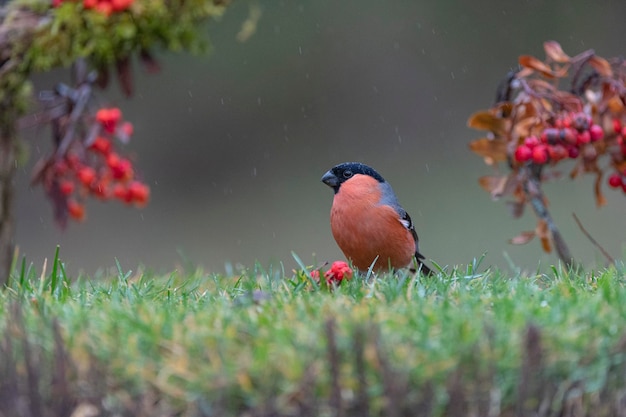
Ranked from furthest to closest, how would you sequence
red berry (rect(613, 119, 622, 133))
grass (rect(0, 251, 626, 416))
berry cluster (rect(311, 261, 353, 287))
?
red berry (rect(613, 119, 622, 133)) → berry cluster (rect(311, 261, 353, 287)) → grass (rect(0, 251, 626, 416))

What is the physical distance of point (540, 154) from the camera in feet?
13.3

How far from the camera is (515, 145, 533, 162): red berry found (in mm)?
4109

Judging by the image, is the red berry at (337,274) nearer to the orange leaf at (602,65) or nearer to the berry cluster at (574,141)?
the berry cluster at (574,141)

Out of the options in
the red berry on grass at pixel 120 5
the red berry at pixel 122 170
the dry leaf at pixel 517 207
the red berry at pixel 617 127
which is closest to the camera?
the red berry on grass at pixel 120 5

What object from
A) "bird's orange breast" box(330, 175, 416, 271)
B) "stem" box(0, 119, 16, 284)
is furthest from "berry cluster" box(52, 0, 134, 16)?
"bird's orange breast" box(330, 175, 416, 271)

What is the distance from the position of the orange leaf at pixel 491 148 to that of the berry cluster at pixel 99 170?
1.64 m

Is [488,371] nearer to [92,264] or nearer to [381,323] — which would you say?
[381,323]

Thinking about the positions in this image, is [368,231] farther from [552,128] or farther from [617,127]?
[617,127]

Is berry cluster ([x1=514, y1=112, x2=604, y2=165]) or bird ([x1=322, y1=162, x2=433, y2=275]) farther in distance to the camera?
bird ([x1=322, y1=162, x2=433, y2=275])

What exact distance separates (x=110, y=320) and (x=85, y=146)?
5.97ft

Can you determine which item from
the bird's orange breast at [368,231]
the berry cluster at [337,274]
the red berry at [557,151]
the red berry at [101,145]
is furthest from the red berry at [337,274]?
the red berry at [101,145]

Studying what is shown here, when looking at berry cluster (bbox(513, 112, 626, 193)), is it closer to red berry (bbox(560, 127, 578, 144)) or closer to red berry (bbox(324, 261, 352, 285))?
red berry (bbox(560, 127, 578, 144))

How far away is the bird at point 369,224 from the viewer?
4242mm

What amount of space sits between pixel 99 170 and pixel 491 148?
191 cm
